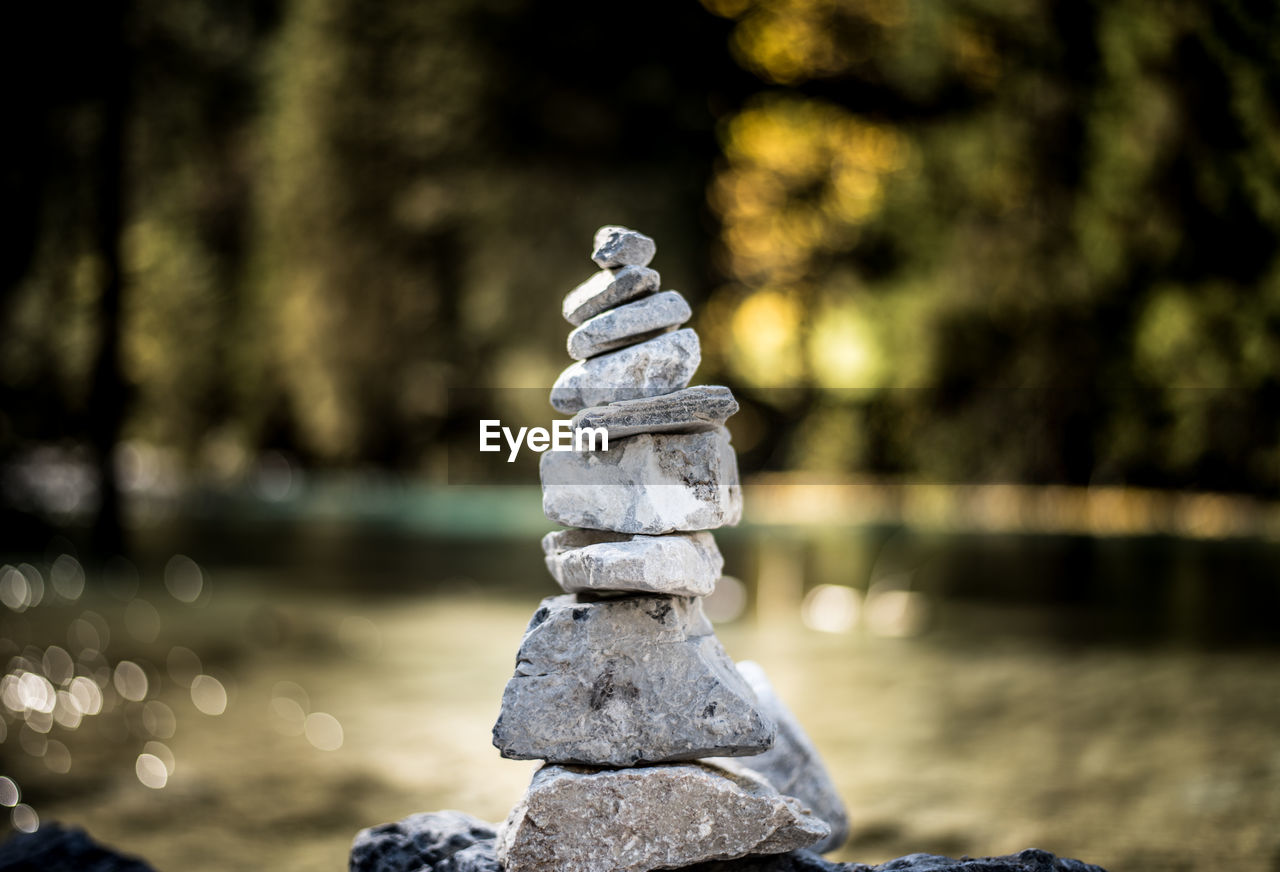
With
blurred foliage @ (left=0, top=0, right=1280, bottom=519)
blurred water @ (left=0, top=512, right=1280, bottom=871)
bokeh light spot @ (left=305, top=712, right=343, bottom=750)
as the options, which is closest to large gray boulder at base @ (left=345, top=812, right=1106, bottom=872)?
blurred water @ (left=0, top=512, right=1280, bottom=871)

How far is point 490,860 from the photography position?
3693 mm

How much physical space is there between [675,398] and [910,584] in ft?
35.6

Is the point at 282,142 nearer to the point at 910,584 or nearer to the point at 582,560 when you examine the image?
the point at 910,584

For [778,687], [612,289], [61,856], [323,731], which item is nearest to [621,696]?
[612,289]

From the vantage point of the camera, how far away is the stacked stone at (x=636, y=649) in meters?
3.55

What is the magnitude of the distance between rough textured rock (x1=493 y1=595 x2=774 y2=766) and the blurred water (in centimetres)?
219

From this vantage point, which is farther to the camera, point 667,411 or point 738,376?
point 738,376

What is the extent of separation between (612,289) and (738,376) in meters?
11.1

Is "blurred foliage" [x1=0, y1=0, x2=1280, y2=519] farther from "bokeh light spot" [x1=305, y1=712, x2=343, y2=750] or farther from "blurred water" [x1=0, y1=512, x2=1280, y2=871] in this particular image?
"bokeh light spot" [x1=305, y1=712, x2=343, y2=750]

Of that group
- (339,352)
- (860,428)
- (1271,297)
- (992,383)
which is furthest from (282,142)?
(1271,297)

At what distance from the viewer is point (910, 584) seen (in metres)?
14.0

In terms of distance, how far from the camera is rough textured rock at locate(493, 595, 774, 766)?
11.8ft

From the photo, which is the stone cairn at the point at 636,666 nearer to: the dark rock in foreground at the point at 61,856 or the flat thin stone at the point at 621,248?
the flat thin stone at the point at 621,248

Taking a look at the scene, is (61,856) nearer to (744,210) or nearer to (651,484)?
(651,484)
